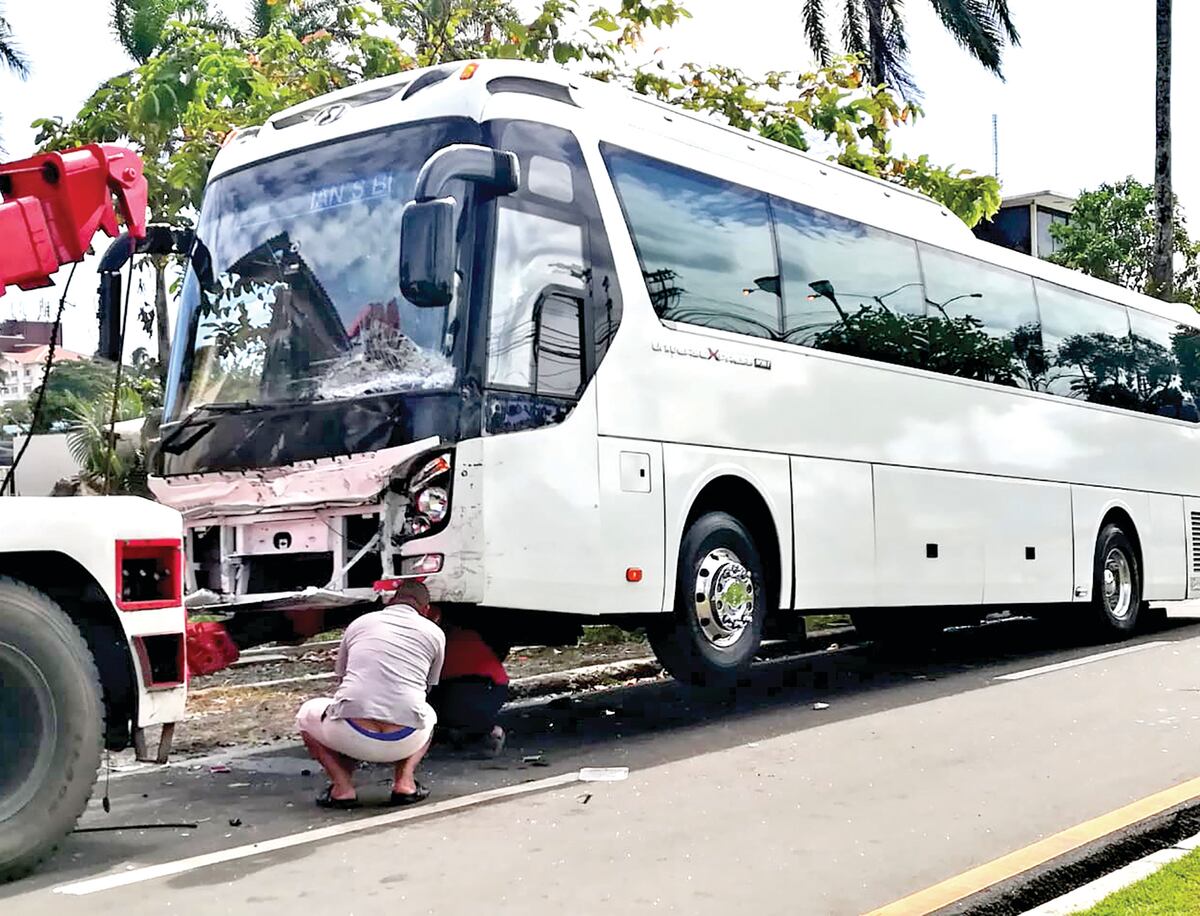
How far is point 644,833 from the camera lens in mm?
6406

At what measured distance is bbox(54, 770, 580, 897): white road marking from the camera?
5.75 m

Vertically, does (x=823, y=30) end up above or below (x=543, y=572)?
above

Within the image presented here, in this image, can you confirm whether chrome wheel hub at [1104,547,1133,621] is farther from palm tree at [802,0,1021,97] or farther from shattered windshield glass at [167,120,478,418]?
palm tree at [802,0,1021,97]

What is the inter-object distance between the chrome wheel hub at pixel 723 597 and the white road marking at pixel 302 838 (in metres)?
1.64

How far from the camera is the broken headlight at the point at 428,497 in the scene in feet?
26.0

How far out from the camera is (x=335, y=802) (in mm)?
7176

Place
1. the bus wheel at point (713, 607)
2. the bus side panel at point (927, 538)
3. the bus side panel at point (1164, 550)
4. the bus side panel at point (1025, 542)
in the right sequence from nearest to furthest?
the bus wheel at point (713, 607)
the bus side panel at point (927, 538)
the bus side panel at point (1025, 542)
the bus side panel at point (1164, 550)

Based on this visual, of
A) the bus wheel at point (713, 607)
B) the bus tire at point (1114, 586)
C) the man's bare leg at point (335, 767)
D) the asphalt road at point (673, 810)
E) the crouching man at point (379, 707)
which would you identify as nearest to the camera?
the asphalt road at point (673, 810)

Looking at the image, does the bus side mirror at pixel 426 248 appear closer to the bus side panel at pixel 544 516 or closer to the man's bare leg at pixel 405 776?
the bus side panel at pixel 544 516

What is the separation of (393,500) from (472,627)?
120 centimetres

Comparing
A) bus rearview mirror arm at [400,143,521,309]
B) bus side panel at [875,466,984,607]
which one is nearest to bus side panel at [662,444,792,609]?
bus side panel at [875,466,984,607]

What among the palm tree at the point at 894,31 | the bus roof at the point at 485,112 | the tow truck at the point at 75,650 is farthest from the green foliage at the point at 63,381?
the palm tree at the point at 894,31

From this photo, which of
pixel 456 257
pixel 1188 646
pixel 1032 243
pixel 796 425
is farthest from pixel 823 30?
pixel 1032 243

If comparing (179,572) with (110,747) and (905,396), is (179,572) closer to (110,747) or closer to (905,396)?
(110,747)
